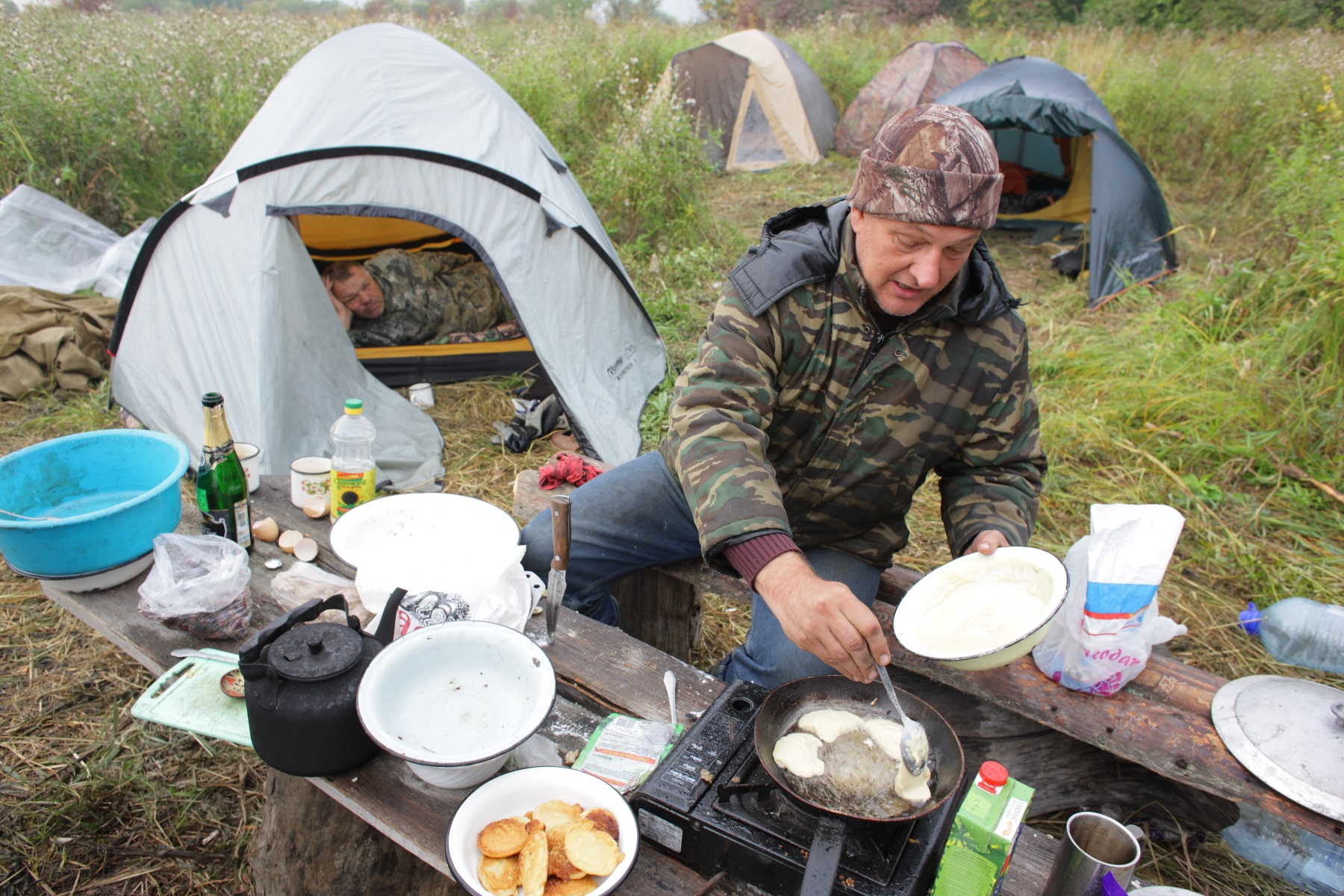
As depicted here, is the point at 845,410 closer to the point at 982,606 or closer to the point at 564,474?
the point at 982,606

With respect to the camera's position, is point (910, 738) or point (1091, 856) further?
point (910, 738)

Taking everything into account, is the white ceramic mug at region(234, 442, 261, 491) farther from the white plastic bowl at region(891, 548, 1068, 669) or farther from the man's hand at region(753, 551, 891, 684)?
the white plastic bowl at region(891, 548, 1068, 669)

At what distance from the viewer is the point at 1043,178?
7.86 meters

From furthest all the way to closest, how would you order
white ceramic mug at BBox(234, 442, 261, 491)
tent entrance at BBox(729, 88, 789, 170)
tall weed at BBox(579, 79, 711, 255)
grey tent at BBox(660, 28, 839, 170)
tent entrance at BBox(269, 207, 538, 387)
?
tent entrance at BBox(729, 88, 789, 170) → grey tent at BBox(660, 28, 839, 170) → tall weed at BBox(579, 79, 711, 255) → tent entrance at BBox(269, 207, 538, 387) → white ceramic mug at BBox(234, 442, 261, 491)

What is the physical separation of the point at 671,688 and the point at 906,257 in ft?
3.31

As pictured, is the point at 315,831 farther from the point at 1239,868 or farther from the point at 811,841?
the point at 1239,868

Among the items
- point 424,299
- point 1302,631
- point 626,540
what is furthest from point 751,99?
point 626,540

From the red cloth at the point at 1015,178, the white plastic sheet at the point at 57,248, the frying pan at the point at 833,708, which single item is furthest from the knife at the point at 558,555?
the red cloth at the point at 1015,178

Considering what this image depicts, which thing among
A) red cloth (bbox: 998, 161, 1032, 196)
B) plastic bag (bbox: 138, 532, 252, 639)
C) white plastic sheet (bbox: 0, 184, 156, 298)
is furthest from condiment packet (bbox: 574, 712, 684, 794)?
red cloth (bbox: 998, 161, 1032, 196)

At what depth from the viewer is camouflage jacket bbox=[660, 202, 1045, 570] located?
189 centimetres

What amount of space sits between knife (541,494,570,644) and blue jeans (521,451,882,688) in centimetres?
45

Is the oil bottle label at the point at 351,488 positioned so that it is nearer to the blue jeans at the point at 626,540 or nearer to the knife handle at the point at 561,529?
the blue jeans at the point at 626,540

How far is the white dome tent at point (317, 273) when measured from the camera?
3.46m

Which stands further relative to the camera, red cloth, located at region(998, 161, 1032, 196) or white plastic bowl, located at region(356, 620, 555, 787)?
red cloth, located at region(998, 161, 1032, 196)
